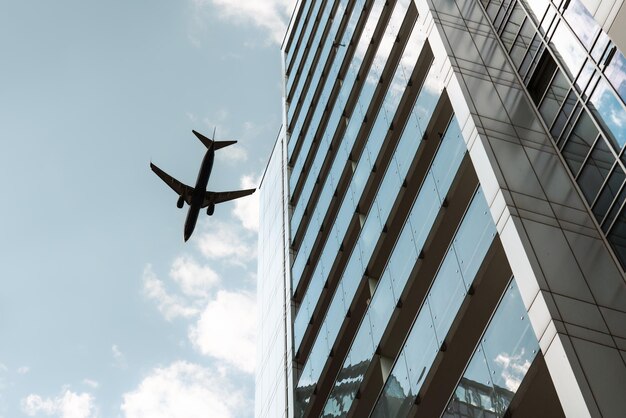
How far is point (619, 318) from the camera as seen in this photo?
11.9m

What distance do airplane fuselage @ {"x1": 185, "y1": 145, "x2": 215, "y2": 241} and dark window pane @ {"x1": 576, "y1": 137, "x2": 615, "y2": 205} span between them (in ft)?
110

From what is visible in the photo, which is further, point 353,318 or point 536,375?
point 353,318

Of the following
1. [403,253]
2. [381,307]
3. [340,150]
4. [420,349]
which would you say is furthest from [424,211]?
[340,150]

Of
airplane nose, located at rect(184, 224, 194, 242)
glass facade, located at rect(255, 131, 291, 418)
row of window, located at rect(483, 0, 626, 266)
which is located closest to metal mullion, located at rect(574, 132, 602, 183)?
row of window, located at rect(483, 0, 626, 266)

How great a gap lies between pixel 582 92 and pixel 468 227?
3.78 metres

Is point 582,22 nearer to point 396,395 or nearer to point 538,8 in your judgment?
point 538,8

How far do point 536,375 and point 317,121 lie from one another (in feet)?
67.4

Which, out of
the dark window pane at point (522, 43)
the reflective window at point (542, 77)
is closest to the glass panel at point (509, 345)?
the reflective window at point (542, 77)

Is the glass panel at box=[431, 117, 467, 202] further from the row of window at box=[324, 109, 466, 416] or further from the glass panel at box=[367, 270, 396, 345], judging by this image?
the glass panel at box=[367, 270, 396, 345]

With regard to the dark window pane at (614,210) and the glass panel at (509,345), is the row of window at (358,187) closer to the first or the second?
the dark window pane at (614,210)

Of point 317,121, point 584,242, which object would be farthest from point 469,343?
point 317,121

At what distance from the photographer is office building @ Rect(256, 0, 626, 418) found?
→ 12.0m

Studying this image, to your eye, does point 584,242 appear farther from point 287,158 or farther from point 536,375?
point 287,158

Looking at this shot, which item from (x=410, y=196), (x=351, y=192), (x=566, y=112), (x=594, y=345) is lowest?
(x=594, y=345)
